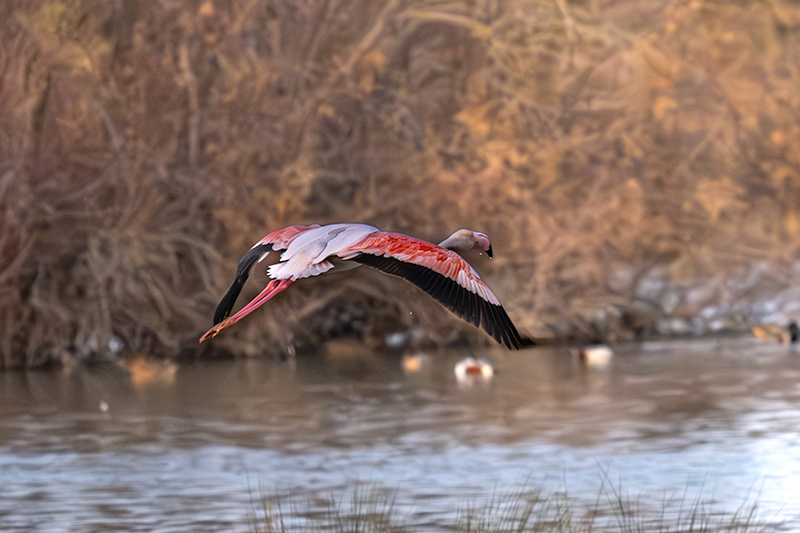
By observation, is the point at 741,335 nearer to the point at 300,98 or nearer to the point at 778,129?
the point at 778,129

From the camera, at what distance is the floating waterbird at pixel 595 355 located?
56.4ft

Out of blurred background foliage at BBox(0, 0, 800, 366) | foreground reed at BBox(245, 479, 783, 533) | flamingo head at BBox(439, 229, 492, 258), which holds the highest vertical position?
blurred background foliage at BBox(0, 0, 800, 366)

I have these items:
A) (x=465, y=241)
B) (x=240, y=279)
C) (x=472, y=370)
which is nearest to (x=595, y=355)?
(x=472, y=370)

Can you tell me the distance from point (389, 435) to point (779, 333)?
783cm

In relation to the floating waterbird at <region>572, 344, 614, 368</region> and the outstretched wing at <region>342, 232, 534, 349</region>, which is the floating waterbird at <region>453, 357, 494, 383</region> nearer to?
the floating waterbird at <region>572, 344, 614, 368</region>

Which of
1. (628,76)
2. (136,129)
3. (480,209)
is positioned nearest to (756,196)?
(628,76)

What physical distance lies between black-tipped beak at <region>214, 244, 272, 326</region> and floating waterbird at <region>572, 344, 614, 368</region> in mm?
11024

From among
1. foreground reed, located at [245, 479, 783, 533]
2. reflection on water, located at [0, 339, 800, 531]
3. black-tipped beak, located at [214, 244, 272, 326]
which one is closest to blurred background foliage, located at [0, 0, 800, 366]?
reflection on water, located at [0, 339, 800, 531]

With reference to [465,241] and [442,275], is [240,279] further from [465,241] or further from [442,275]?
[442,275]

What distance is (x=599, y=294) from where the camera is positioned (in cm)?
1817

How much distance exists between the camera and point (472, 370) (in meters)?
16.3

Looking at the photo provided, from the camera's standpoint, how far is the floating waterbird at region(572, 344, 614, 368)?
1719 cm

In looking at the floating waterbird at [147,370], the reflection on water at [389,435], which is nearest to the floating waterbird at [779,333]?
the reflection on water at [389,435]

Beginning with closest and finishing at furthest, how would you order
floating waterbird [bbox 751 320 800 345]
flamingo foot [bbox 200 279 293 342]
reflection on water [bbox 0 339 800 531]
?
flamingo foot [bbox 200 279 293 342]
reflection on water [bbox 0 339 800 531]
floating waterbird [bbox 751 320 800 345]
